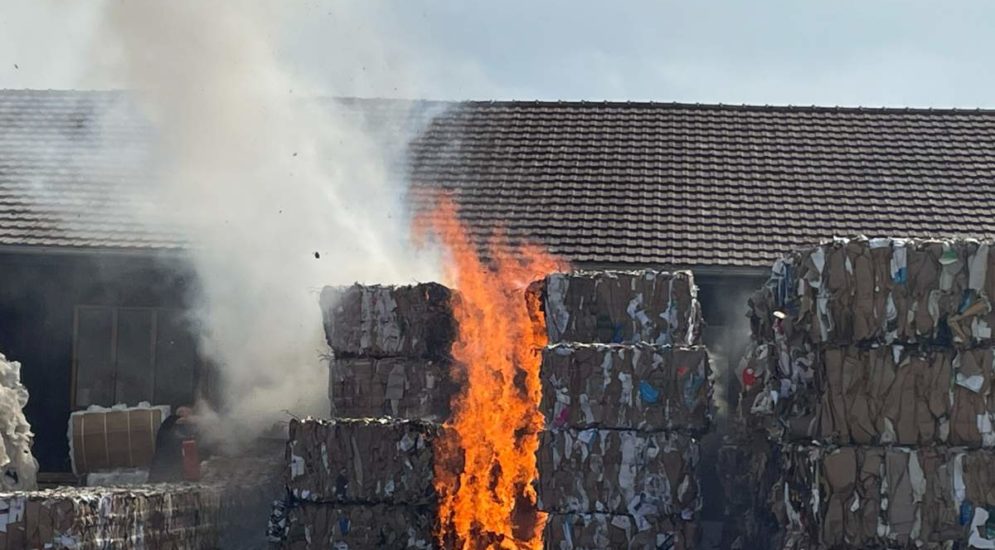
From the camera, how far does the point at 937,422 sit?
8.41m

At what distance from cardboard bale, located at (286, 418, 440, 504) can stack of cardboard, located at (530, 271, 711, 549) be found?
37.4 inches

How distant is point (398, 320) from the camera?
1093cm

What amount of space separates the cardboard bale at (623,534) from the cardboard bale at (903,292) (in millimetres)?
1735

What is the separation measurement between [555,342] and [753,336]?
58.8 inches

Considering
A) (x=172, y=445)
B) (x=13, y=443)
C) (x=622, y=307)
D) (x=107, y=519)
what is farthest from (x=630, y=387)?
(x=172, y=445)

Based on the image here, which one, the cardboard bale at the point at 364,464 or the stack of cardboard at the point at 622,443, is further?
the cardboard bale at the point at 364,464

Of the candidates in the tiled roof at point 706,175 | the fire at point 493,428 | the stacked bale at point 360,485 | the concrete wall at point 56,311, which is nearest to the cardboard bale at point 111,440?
the concrete wall at point 56,311

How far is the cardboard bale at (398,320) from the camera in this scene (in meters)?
10.9

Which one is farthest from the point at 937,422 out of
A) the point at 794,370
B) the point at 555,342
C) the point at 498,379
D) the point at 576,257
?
the point at 576,257

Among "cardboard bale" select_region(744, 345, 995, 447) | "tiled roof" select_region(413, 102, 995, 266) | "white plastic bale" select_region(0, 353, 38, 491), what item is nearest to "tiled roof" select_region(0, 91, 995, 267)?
"tiled roof" select_region(413, 102, 995, 266)

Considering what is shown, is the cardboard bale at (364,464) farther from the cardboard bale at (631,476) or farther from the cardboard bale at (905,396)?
the cardboard bale at (905,396)

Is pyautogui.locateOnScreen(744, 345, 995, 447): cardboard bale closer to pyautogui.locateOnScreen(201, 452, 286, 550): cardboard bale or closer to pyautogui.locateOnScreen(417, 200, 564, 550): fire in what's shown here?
pyautogui.locateOnScreen(417, 200, 564, 550): fire

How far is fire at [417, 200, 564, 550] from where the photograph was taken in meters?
10.2

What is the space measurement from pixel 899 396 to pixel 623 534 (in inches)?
85.4
